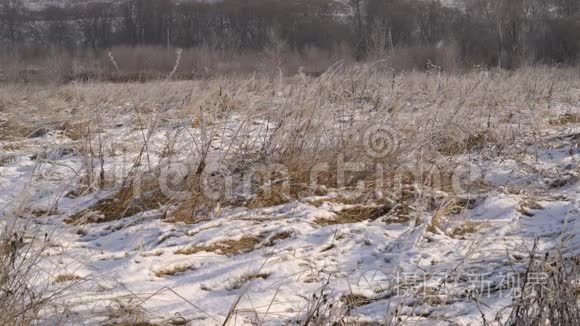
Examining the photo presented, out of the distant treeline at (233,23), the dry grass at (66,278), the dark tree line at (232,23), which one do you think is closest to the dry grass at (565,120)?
the dry grass at (66,278)

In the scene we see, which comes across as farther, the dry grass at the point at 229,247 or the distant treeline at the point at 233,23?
the distant treeline at the point at 233,23

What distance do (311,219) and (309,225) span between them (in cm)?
7

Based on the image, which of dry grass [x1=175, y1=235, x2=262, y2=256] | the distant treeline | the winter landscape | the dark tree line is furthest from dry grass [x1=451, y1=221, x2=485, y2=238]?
the dark tree line

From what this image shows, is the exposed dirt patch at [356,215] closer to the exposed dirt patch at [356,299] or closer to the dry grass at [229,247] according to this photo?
the dry grass at [229,247]

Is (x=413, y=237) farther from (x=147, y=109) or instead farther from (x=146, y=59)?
(x=146, y=59)

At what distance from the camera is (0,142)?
11.9 ft

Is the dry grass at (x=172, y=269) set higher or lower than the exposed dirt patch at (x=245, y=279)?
lower

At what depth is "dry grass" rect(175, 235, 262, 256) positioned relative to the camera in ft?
5.89

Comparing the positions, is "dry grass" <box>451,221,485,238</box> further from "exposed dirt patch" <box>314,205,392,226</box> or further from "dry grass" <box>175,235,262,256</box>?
"dry grass" <box>175,235,262,256</box>

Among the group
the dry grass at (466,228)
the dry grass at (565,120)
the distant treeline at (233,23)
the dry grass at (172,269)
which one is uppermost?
the distant treeline at (233,23)

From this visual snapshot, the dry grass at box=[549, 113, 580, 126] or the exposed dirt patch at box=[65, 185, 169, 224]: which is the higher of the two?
the dry grass at box=[549, 113, 580, 126]

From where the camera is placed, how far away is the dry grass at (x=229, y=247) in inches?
70.7

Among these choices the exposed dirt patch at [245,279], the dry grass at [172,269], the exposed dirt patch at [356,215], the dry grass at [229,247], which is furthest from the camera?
the exposed dirt patch at [356,215]

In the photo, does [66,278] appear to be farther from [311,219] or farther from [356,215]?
[356,215]
